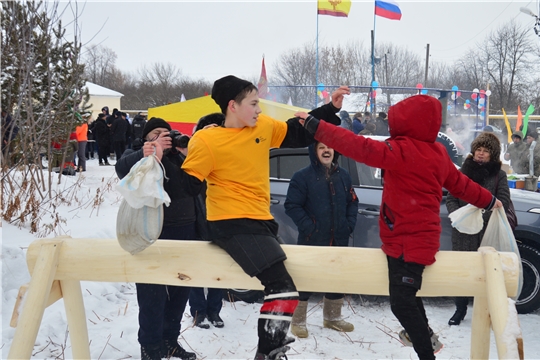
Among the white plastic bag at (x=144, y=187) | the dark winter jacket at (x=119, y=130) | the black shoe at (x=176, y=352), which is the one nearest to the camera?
the white plastic bag at (x=144, y=187)

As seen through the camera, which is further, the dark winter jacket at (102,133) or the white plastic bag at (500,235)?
the dark winter jacket at (102,133)

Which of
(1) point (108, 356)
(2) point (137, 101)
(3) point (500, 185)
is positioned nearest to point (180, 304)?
(1) point (108, 356)

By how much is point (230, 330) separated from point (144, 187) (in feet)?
8.08

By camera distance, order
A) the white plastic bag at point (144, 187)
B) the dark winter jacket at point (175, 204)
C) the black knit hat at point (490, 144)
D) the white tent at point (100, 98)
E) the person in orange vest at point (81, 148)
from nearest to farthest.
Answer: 1. the white plastic bag at point (144, 187)
2. the dark winter jacket at point (175, 204)
3. the black knit hat at point (490, 144)
4. the person in orange vest at point (81, 148)
5. the white tent at point (100, 98)

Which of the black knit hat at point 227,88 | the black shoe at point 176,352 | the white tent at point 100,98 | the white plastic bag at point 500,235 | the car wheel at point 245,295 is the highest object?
the white tent at point 100,98

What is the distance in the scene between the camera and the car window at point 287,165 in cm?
583

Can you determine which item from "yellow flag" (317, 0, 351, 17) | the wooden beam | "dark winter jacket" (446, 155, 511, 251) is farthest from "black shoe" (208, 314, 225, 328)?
"yellow flag" (317, 0, 351, 17)

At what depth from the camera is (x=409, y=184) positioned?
2.79 m

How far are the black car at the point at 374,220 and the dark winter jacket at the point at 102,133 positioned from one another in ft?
46.6

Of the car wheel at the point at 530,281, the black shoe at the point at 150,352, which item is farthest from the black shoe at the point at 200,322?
the car wheel at the point at 530,281

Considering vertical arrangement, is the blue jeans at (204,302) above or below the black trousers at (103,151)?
below

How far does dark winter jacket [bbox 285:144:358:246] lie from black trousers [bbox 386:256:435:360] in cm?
184

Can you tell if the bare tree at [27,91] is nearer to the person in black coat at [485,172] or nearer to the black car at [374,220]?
the black car at [374,220]

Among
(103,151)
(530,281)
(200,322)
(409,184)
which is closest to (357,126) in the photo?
(103,151)
